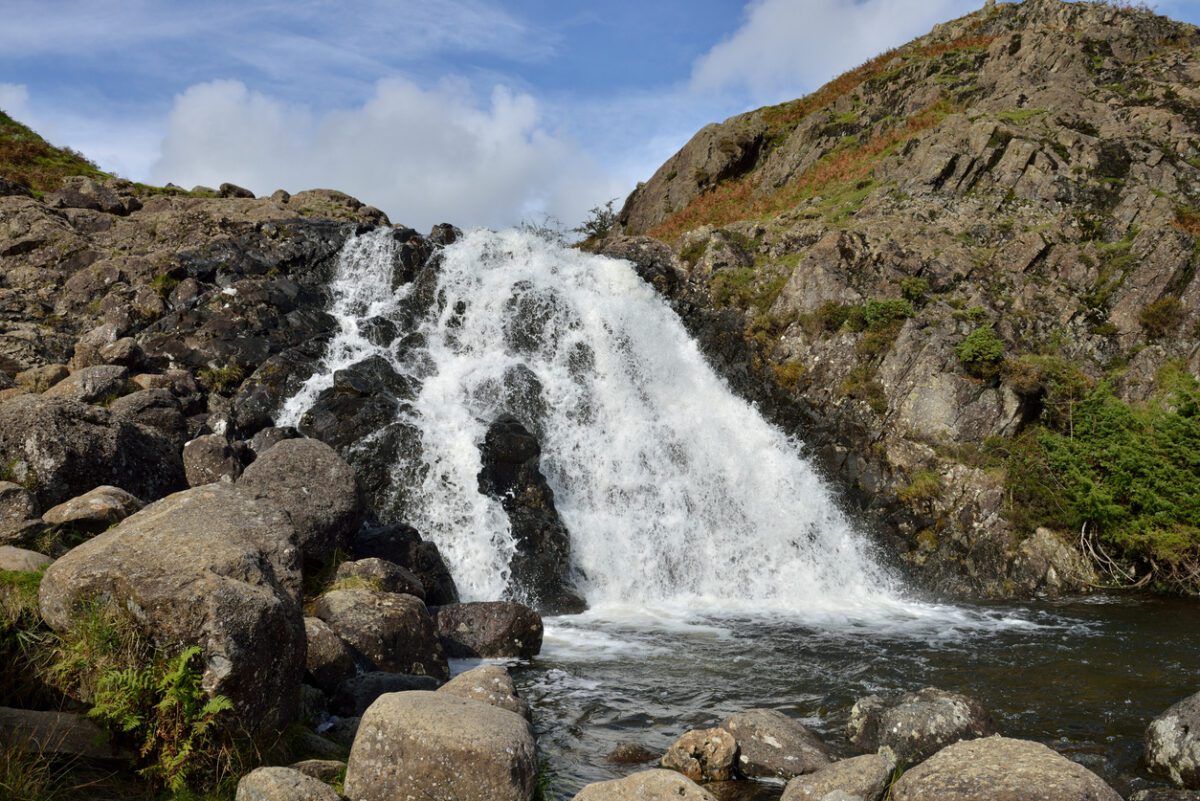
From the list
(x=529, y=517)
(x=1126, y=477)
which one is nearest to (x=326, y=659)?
(x=529, y=517)

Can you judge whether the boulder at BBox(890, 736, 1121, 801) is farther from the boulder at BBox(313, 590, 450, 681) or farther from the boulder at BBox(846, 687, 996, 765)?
the boulder at BBox(313, 590, 450, 681)

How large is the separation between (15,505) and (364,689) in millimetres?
6006

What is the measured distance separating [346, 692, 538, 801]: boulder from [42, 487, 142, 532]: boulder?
22.6 ft

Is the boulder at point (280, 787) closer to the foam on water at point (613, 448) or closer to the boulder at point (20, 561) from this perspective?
the boulder at point (20, 561)

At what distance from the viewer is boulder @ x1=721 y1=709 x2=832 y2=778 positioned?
8.95 meters

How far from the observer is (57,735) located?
A: 6391mm

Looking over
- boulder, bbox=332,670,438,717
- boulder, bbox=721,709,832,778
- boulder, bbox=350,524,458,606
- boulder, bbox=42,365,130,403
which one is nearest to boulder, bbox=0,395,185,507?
boulder, bbox=350,524,458,606

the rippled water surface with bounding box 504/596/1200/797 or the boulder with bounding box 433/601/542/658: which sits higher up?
the boulder with bounding box 433/601/542/658

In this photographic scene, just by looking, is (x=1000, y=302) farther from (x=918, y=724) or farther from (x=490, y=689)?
(x=490, y=689)

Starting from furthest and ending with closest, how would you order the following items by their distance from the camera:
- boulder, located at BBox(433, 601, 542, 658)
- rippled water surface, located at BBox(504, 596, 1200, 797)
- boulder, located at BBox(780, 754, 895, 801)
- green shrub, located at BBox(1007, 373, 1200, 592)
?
green shrub, located at BBox(1007, 373, 1200, 592) → boulder, located at BBox(433, 601, 542, 658) → rippled water surface, located at BBox(504, 596, 1200, 797) → boulder, located at BBox(780, 754, 895, 801)

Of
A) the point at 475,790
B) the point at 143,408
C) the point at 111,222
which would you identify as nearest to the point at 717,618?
the point at 475,790

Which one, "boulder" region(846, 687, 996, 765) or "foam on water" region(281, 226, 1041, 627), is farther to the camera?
"foam on water" region(281, 226, 1041, 627)

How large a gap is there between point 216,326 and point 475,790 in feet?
73.0

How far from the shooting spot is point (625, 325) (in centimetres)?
2852
